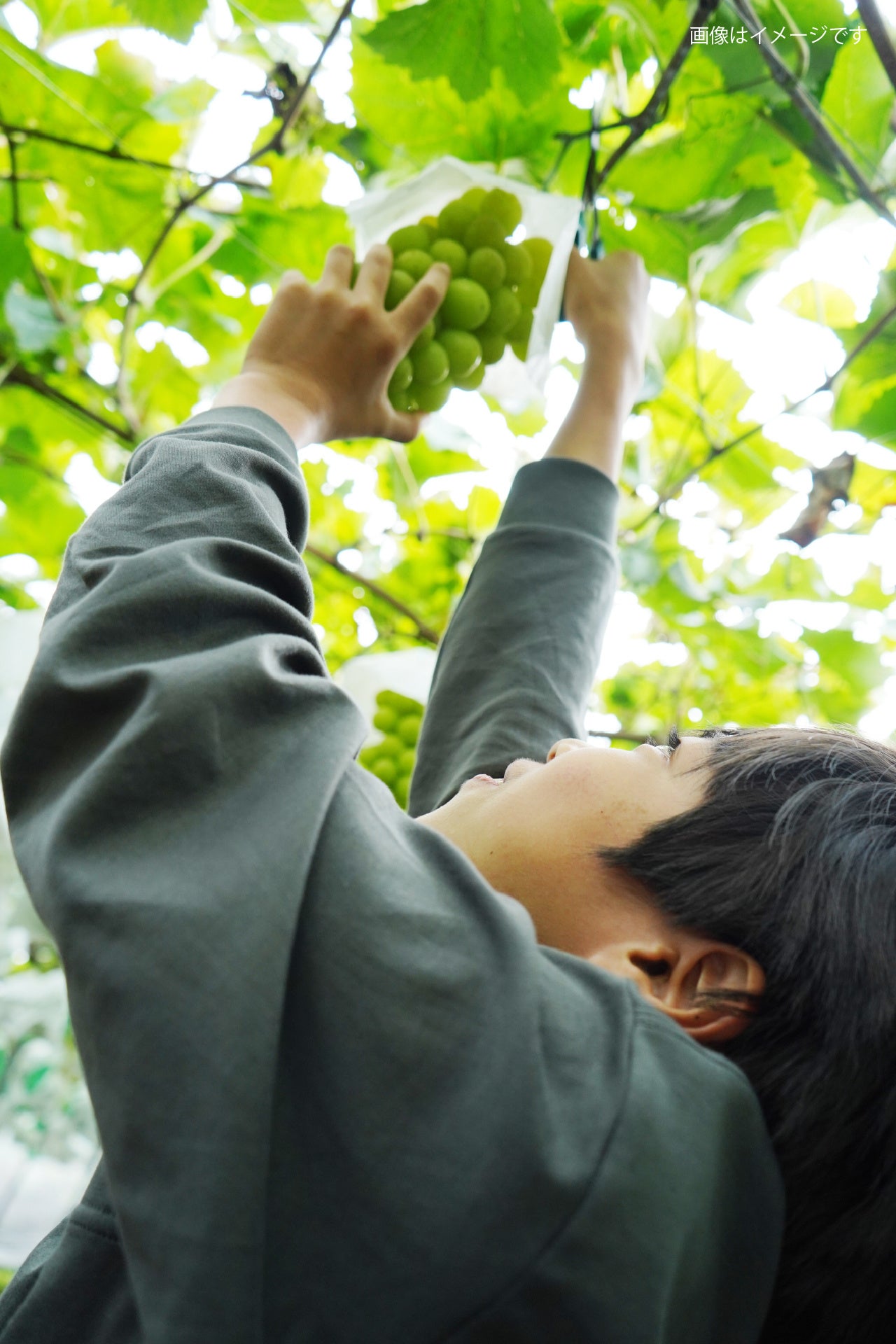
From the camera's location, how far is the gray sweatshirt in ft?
1.39

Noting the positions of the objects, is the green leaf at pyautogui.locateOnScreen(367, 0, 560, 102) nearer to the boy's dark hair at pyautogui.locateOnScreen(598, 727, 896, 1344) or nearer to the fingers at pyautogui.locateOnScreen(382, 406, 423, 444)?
the fingers at pyautogui.locateOnScreen(382, 406, 423, 444)

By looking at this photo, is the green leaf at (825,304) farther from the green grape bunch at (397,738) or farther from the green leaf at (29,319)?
the green leaf at (29,319)

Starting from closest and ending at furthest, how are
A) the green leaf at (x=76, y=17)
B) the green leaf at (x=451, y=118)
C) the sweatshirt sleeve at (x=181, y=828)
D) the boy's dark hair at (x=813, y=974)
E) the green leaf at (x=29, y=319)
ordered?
1. the sweatshirt sleeve at (x=181, y=828)
2. the boy's dark hair at (x=813, y=974)
3. the green leaf at (x=451, y=118)
4. the green leaf at (x=76, y=17)
5. the green leaf at (x=29, y=319)

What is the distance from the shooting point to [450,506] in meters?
1.78

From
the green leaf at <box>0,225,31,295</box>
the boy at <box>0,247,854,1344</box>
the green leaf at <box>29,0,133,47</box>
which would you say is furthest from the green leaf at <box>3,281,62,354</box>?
the boy at <box>0,247,854,1344</box>

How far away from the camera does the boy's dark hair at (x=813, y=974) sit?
53 centimetres

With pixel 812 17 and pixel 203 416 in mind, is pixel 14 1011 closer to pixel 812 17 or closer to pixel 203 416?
pixel 203 416

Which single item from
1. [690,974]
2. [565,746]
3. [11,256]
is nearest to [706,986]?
[690,974]

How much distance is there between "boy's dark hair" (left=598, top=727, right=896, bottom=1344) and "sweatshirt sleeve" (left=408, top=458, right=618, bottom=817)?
26cm

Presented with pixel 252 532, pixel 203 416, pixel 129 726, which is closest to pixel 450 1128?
pixel 129 726

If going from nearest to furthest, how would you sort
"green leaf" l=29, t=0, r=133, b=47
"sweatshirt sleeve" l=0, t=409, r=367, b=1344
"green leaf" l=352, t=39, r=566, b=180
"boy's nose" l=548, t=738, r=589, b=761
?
"sweatshirt sleeve" l=0, t=409, r=367, b=1344 < "boy's nose" l=548, t=738, r=589, b=761 < "green leaf" l=352, t=39, r=566, b=180 < "green leaf" l=29, t=0, r=133, b=47

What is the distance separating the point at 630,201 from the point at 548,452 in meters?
0.27

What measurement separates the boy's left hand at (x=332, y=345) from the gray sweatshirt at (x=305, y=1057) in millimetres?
326

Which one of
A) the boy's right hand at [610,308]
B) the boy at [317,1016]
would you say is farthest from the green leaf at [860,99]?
the boy at [317,1016]
